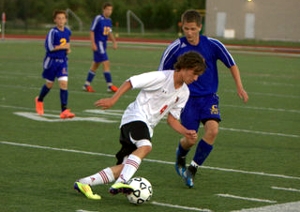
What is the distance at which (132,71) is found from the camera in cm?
2520

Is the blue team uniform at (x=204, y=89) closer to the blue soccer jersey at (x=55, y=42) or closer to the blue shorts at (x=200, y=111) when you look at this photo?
the blue shorts at (x=200, y=111)

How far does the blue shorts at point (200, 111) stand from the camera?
9102mm

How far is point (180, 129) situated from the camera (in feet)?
26.2

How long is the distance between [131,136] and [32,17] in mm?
54866

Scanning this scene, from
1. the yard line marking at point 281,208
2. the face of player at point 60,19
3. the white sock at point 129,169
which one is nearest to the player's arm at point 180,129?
the white sock at point 129,169

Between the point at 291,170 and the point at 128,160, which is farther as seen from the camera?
the point at 291,170

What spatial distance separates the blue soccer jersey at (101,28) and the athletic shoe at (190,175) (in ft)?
37.1

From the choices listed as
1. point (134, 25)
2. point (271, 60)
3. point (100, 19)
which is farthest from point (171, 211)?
point (134, 25)

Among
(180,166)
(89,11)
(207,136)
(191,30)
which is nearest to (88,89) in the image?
(180,166)

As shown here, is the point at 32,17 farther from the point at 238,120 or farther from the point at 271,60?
the point at 238,120

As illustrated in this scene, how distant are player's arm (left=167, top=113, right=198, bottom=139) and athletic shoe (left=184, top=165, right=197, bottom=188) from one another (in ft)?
2.88

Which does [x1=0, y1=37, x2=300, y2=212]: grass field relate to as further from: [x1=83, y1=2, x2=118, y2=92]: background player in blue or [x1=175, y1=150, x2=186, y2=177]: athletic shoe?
[x1=83, y1=2, x2=118, y2=92]: background player in blue

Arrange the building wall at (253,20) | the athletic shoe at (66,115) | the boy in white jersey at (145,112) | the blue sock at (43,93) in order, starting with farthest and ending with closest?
the building wall at (253,20)
the blue sock at (43,93)
the athletic shoe at (66,115)
the boy in white jersey at (145,112)

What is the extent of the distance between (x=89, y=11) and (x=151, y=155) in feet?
184
